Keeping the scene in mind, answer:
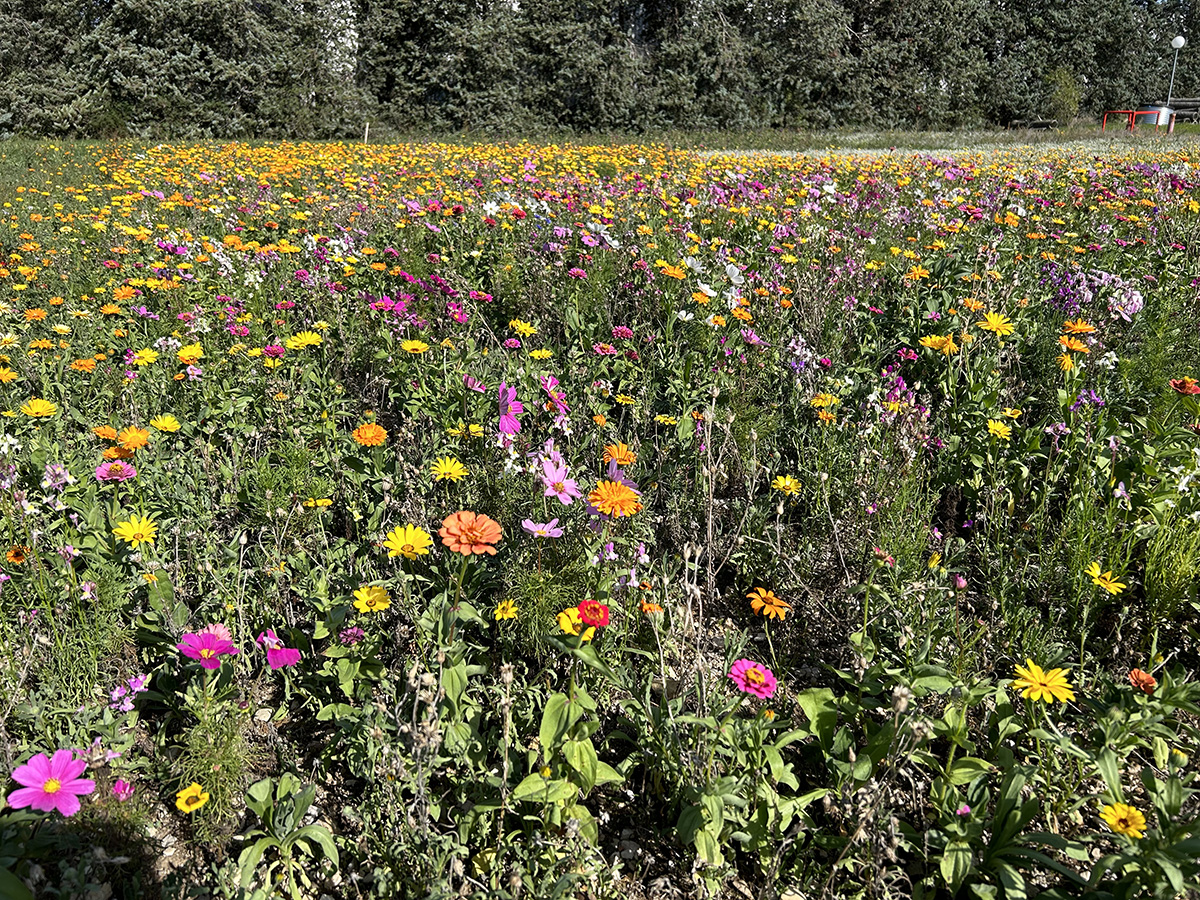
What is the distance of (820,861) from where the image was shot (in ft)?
5.63

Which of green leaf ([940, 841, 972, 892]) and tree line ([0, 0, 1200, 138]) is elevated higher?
tree line ([0, 0, 1200, 138])

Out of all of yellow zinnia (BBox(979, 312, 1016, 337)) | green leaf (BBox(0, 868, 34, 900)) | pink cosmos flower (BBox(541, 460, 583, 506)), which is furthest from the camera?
yellow zinnia (BBox(979, 312, 1016, 337))

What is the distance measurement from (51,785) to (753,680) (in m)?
1.40

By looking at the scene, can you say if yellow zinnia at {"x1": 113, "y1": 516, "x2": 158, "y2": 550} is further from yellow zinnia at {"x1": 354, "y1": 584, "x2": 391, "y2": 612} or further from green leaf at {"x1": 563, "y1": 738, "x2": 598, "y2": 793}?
green leaf at {"x1": 563, "y1": 738, "x2": 598, "y2": 793}

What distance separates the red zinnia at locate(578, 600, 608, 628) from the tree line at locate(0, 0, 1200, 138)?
1983cm

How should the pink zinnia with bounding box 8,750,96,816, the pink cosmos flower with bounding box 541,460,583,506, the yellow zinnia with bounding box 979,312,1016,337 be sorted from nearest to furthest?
the pink zinnia with bounding box 8,750,96,816, the pink cosmos flower with bounding box 541,460,583,506, the yellow zinnia with bounding box 979,312,1016,337

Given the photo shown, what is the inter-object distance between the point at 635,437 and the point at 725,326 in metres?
0.96

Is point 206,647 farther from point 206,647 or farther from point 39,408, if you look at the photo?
point 39,408

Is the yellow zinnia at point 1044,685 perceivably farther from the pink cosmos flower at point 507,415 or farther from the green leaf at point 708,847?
the pink cosmos flower at point 507,415

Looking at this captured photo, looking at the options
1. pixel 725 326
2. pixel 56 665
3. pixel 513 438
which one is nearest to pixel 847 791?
pixel 513 438

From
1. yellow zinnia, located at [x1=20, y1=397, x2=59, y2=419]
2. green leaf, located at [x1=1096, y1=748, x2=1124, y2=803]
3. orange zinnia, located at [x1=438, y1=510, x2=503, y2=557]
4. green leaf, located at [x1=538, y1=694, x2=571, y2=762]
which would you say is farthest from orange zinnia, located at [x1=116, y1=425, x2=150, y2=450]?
green leaf, located at [x1=1096, y1=748, x2=1124, y2=803]

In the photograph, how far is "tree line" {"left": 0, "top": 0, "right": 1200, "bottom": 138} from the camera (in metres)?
17.3

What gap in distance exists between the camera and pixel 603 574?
2.11 meters

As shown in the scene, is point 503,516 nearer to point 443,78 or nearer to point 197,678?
point 197,678
